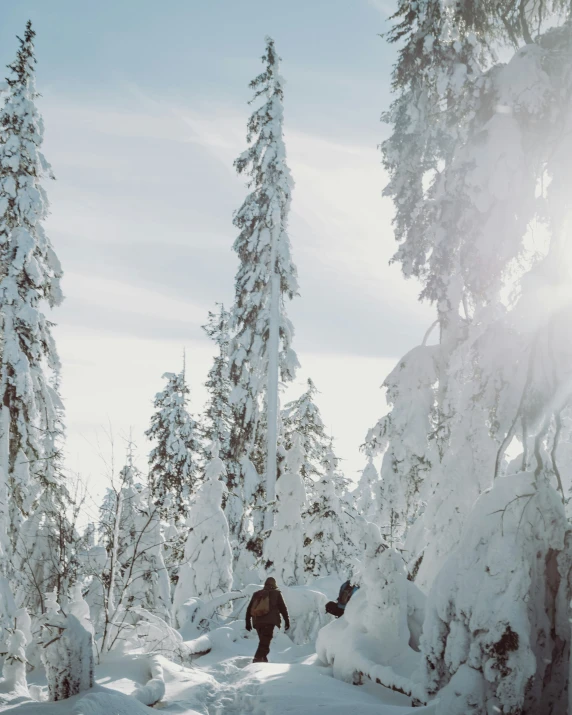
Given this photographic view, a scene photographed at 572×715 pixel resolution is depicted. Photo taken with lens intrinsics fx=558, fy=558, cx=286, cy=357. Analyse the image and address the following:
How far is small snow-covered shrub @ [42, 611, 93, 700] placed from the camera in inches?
227

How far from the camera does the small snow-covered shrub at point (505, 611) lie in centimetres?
446

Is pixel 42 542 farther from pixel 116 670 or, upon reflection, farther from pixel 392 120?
pixel 392 120

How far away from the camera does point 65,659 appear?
5.80 metres

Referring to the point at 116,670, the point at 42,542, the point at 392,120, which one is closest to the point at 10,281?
the point at 42,542

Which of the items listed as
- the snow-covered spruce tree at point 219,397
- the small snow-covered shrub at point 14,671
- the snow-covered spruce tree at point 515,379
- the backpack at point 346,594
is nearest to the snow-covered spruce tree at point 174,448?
the snow-covered spruce tree at point 219,397

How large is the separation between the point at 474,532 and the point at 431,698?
159cm

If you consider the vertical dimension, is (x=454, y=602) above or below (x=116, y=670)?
above

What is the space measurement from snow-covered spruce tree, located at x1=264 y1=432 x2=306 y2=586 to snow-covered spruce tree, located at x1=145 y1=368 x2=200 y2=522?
8.73 metres

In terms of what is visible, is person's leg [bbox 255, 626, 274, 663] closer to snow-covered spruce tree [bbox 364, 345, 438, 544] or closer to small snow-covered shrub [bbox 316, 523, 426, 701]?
small snow-covered shrub [bbox 316, 523, 426, 701]

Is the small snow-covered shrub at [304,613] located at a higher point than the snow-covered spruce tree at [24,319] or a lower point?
lower

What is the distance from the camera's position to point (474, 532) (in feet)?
16.8

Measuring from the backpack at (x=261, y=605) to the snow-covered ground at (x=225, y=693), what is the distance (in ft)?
2.87

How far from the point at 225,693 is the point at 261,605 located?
223cm

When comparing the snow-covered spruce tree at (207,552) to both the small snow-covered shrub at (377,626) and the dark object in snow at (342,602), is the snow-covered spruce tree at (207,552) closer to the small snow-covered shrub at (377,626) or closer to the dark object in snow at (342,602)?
the dark object in snow at (342,602)
